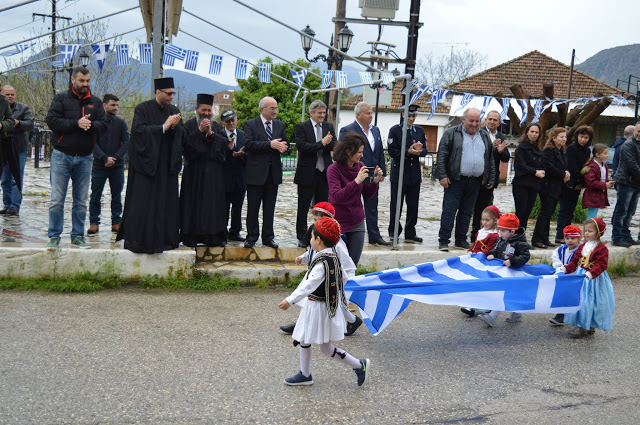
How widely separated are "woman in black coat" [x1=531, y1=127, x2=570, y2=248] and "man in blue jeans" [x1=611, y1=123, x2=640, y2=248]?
0.91 metres

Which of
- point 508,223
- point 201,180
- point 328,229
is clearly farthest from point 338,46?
point 328,229

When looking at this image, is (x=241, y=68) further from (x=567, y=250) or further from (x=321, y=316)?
(x=321, y=316)

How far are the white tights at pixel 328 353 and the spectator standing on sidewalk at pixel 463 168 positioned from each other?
4551 mm

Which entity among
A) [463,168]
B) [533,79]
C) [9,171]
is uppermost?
[533,79]

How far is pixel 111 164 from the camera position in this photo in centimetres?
939

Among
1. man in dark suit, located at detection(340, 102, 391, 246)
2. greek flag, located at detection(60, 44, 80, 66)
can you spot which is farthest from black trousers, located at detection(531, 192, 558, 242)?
greek flag, located at detection(60, 44, 80, 66)

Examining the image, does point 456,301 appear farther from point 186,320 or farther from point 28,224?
point 28,224

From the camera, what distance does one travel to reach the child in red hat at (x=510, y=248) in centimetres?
693

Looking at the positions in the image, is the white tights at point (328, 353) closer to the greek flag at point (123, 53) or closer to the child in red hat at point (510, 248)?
the child in red hat at point (510, 248)

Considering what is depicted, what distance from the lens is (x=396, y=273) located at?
6602 millimetres

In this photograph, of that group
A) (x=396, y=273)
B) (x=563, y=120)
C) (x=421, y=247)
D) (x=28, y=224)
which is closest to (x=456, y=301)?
(x=396, y=273)

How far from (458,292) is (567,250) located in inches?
60.4

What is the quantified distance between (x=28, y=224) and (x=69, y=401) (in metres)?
6.01

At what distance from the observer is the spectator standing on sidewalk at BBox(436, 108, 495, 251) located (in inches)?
371
